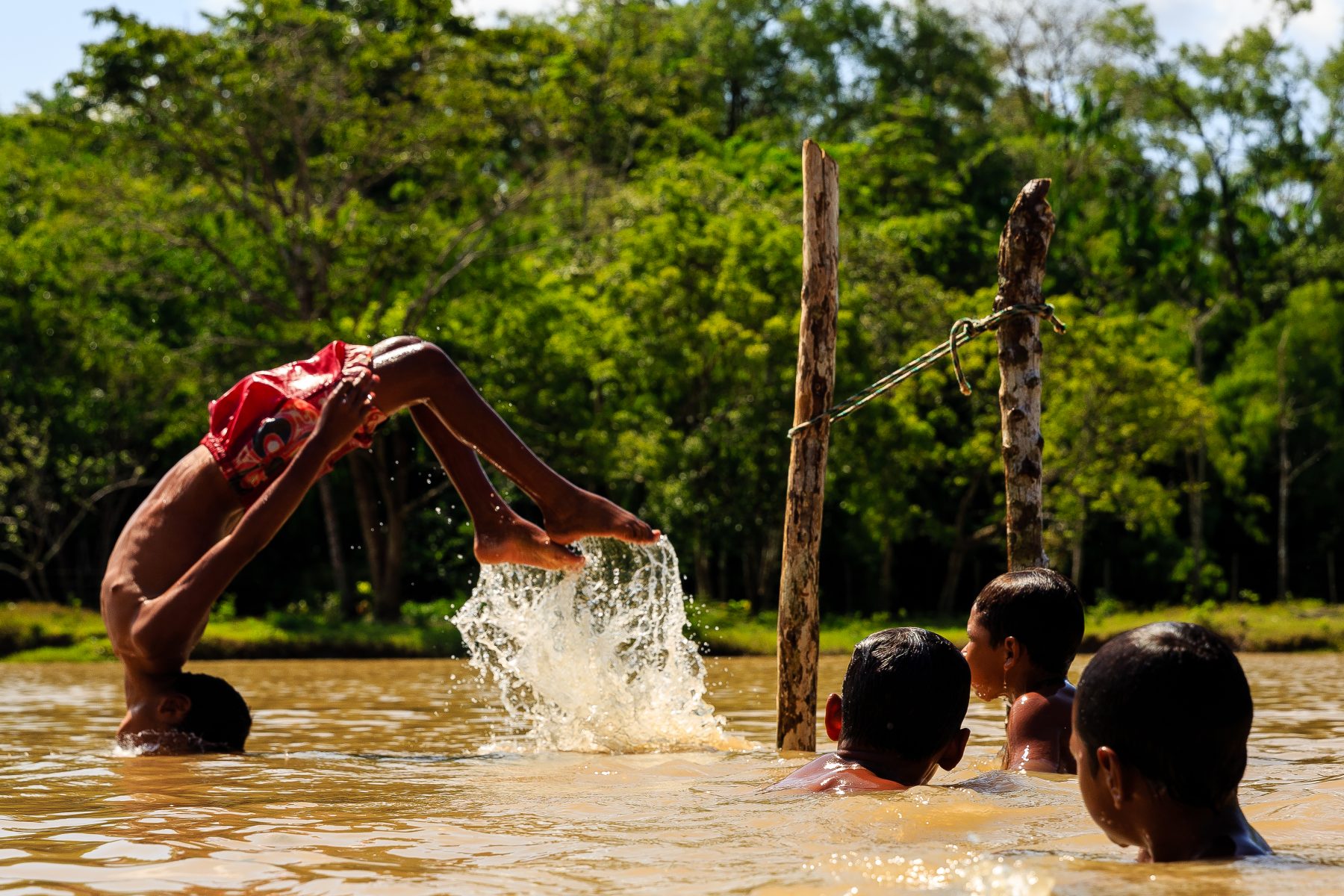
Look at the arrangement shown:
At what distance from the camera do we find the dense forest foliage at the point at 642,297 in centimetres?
2316

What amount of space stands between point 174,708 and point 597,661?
231cm

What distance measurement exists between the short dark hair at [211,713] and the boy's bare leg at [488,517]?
1.50 m

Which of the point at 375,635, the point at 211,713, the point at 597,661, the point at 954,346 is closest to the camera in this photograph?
the point at 211,713

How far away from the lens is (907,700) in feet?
15.2

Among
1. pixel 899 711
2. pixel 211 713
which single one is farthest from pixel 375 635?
pixel 899 711

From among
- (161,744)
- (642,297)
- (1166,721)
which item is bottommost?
(161,744)

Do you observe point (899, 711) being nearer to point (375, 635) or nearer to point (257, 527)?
point (257, 527)

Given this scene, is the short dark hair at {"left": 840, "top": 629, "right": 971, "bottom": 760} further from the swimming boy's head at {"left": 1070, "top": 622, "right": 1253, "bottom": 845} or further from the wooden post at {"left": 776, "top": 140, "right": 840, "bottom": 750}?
the wooden post at {"left": 776, "top": 140, "right": 840, "bottom": 750}

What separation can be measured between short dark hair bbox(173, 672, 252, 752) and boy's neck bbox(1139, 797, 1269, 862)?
203 inches

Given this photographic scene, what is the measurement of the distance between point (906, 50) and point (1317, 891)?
3884 cm

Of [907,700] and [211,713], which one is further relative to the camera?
[211,713]

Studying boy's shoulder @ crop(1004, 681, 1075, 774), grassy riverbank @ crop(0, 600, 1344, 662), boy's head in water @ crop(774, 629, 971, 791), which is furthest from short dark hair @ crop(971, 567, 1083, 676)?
grassy riverbank @ crop(0, 600, 1344, 662)

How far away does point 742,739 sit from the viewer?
8523 mm

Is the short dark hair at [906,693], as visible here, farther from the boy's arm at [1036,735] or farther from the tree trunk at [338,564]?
the tree trunk at [338,564]
